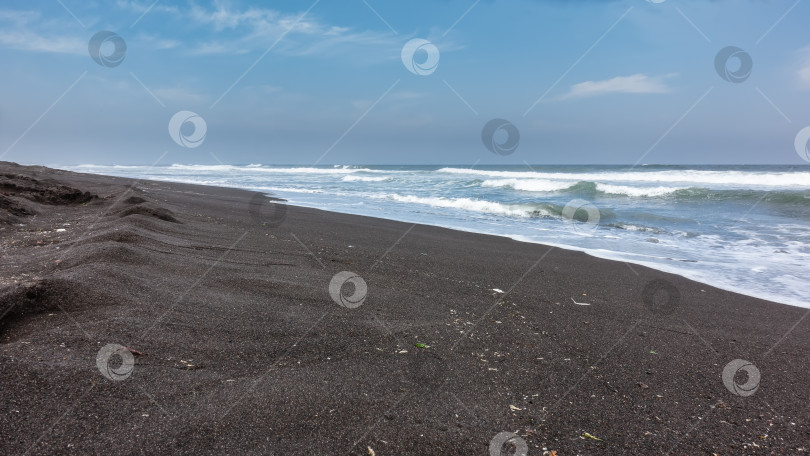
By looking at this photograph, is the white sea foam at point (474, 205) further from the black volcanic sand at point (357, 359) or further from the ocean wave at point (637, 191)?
the black volcanic sand at point (357, 359)

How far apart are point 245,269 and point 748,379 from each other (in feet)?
12.9

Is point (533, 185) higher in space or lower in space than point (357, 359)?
higher

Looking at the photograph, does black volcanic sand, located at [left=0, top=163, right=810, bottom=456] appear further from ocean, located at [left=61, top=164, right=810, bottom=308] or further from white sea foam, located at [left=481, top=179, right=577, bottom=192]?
white sea foam, located at [left=481, top=179, right=577, bottom=192]

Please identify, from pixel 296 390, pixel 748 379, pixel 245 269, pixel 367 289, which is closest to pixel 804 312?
pixel 748 379

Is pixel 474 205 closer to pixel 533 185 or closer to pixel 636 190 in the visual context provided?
pixel 533 185

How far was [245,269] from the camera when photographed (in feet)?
14.7

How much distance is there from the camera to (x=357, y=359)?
2787 mm

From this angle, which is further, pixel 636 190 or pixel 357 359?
pixel 636 190

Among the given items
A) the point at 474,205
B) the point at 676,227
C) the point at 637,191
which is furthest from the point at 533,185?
the point at 676,227

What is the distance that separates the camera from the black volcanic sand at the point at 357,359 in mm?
2012

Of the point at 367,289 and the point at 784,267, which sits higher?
the point at 784,267

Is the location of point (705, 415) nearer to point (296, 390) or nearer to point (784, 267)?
point (296, 390)

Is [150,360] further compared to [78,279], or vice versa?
[78,279]

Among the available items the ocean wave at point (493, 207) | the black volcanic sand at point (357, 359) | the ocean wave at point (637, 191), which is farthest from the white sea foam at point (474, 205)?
the black volcanic sand at point (357, 359)
